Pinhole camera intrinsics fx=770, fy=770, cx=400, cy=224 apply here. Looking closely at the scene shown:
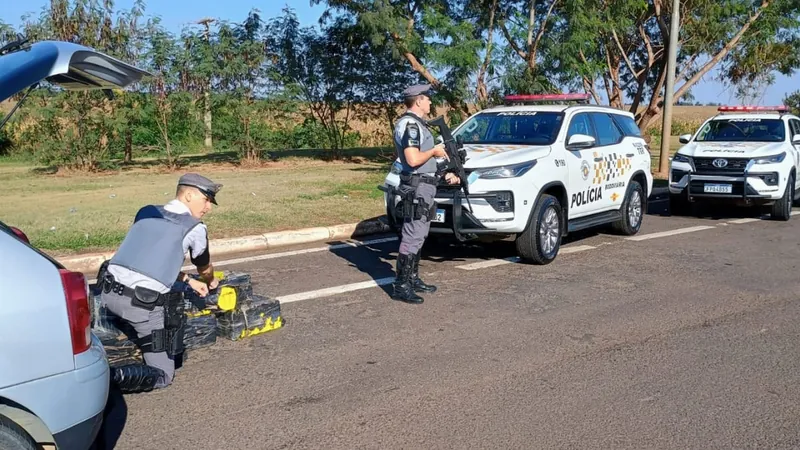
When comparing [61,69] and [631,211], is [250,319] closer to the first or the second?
[61,69]

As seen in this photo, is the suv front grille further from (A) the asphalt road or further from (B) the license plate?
(A) the asphalt road

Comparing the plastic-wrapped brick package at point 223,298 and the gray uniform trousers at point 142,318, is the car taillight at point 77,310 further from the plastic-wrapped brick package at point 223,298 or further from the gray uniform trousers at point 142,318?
the plastic-wrapped brick package at point 223,298

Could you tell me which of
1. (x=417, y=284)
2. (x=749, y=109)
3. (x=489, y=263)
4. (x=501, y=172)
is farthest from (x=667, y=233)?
(x=417, y=284)

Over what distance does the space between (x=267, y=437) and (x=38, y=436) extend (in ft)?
4.23

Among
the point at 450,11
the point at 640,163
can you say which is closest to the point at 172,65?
the point at 450,11

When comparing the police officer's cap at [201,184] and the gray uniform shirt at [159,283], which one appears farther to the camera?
the police officer's cap at [201,184]

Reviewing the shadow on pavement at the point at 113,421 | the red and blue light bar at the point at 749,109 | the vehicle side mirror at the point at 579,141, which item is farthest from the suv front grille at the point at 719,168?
the shadow on pavement at the point at 113,421

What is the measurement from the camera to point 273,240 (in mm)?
9625

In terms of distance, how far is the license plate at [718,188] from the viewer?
11758 millimetres

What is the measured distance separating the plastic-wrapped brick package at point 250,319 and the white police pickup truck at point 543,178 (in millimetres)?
1677

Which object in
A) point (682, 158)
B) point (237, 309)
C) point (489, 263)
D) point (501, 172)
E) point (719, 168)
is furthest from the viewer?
point (682, 158)

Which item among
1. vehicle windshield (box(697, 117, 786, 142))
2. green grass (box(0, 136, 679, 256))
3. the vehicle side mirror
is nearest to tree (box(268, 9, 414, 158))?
green grass (box(0, 136, 679, 256))

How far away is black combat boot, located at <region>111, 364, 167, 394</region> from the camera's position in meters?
4.41

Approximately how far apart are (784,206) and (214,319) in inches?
376
